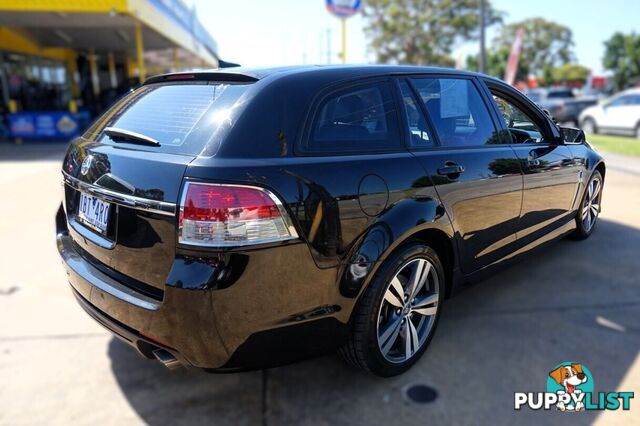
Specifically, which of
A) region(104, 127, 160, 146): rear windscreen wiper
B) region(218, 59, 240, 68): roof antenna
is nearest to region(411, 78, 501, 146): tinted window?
region(218, 59, 240, 68): roof antenna

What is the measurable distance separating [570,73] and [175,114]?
9019 cm

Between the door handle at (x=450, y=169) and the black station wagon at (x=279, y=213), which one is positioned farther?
the door handle at (x=450, y=169)

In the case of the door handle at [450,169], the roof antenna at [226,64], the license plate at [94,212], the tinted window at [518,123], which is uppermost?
the roof antenna at [226,64]

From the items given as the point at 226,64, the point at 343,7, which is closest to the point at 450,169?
the point at 226,64

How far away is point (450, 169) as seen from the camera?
2.77m

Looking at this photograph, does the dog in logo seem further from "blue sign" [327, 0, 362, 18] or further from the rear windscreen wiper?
"blue sign" [327, 0, 362, 18]

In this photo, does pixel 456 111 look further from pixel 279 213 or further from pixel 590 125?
pixel 590 125

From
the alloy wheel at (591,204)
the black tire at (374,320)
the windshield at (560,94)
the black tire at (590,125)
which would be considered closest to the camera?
the black tire at (374,320)

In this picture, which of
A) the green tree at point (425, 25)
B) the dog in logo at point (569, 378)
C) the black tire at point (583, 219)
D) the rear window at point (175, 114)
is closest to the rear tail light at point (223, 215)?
the rear window at point (175, 114)

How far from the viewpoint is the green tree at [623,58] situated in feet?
211

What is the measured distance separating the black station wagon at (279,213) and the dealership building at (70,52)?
12.2 metres

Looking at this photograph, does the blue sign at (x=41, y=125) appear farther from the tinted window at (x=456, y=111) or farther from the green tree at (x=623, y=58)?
the green tree at (x=623, y=58)

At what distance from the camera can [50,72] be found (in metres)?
23.0

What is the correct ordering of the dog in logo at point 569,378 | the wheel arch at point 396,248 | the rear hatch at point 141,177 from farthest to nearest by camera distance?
the dog in logo at point 569,378
the wheel arch at point 396,248
the rear hatch at point 141,177
